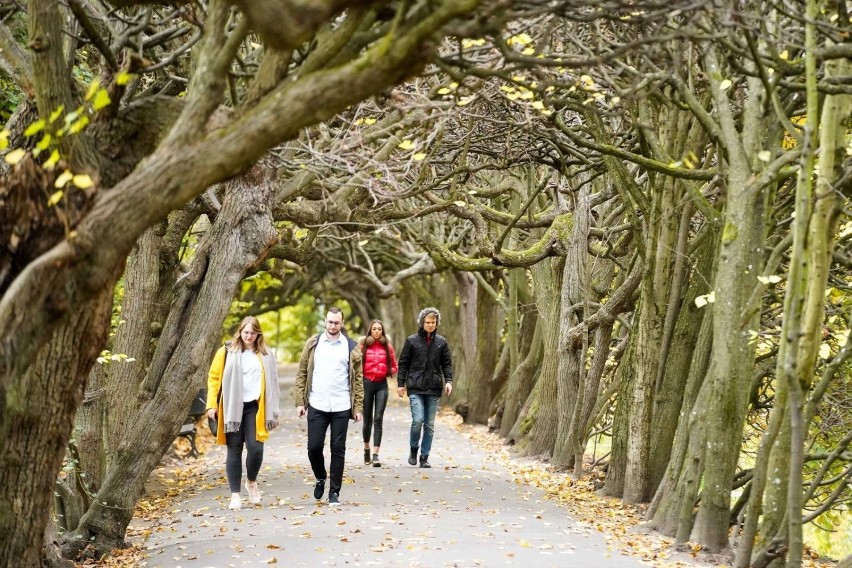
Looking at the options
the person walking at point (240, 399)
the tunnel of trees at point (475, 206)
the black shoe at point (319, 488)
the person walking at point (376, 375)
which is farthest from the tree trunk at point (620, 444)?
the person walking at point (240, 399)

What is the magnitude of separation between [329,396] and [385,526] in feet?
5.95

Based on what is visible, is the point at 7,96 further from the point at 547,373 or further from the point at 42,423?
the point at 547,373

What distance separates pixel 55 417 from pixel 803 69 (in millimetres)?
5779

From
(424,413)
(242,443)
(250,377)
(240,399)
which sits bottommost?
(242,443)

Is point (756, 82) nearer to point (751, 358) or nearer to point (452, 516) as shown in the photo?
point (751, 358)

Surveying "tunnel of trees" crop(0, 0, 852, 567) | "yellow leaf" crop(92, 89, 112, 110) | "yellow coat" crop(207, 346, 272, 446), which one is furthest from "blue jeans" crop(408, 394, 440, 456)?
"yellow leaf" crop(92, 89, 112, 110)

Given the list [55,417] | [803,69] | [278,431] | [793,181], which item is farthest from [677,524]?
[278,431]

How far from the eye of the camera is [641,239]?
11.9 meters

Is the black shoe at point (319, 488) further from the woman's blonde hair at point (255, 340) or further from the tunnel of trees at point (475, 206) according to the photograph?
the tunnel of trees at point (475, 206)

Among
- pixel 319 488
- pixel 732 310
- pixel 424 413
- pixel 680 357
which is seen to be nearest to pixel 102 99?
pixel 732 310

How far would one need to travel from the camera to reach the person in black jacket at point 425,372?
14430 millimetres

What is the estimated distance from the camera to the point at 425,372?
569 inches

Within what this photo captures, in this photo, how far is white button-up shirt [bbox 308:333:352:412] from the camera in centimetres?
1111

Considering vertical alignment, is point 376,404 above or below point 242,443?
above
